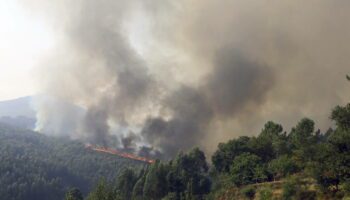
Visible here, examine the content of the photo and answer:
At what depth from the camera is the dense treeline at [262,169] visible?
197 ft

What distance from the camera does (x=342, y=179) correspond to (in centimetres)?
5906

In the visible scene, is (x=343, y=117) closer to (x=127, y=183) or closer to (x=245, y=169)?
(x=245, y=169)

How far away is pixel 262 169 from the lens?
88.7 metres

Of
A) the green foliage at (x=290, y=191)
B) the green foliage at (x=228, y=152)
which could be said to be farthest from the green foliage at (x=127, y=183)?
the green foliage at (x=290, y=191)

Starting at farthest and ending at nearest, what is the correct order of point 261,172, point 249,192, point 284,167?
point 261,172, point 249,192, point 284,167

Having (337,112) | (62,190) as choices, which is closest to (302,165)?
(337,112)

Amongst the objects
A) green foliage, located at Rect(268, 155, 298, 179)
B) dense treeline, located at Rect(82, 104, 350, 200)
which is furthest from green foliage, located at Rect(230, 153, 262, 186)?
green foliage, located at Rect(268, 155, 298, 179)

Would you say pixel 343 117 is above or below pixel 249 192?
above

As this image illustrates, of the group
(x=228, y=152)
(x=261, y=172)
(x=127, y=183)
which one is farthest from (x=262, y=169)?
(x=127, y=183)

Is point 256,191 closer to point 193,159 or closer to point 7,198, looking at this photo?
point 193,159

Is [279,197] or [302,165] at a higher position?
[302,165]

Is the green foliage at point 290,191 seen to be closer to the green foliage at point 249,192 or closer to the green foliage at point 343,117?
the green foliage at point 343,117

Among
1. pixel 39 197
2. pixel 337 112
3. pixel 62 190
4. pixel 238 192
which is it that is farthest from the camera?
pixel 62 190

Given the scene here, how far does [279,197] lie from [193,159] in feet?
176
